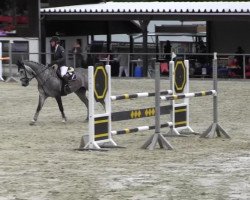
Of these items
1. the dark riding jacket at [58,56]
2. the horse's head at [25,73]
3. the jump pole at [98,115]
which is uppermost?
the dark riding jacket at [58,56]

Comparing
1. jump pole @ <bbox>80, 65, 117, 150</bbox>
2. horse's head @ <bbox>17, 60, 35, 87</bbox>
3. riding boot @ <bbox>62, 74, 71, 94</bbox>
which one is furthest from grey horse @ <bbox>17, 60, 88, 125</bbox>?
jump pole @ <bbox>80, 65, 117, 150</bbox>

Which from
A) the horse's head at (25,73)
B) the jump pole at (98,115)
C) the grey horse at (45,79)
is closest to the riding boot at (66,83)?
the grey horse at (45,79)

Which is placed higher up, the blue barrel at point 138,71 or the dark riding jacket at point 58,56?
the dark riding jacket at point 58,56

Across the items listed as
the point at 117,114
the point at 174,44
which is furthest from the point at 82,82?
the point at 174,44

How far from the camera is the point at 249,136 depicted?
1748cm

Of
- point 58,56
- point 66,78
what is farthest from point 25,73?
point 66,78

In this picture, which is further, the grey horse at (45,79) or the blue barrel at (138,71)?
the blue barrel at (138,71)

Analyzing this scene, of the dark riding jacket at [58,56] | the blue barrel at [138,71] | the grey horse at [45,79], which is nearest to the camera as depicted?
the grey horse at [45,79]

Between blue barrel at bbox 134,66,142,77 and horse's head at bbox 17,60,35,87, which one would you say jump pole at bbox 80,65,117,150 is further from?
blue barrel at bbox 134,66,142,77

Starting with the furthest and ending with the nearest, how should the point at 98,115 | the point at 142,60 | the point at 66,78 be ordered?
→ the point at 142,60
the point at 66,78
the point at 98,115

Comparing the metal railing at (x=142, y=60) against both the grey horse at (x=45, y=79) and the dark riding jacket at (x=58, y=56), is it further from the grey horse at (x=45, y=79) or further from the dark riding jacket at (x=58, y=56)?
the grey horse at (x=45, y=79)

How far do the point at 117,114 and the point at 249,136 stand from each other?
11.7 feet

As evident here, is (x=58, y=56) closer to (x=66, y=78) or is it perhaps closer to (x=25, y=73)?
(x=66, y=78)

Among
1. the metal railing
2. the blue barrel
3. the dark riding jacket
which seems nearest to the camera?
the dark riding jacket
